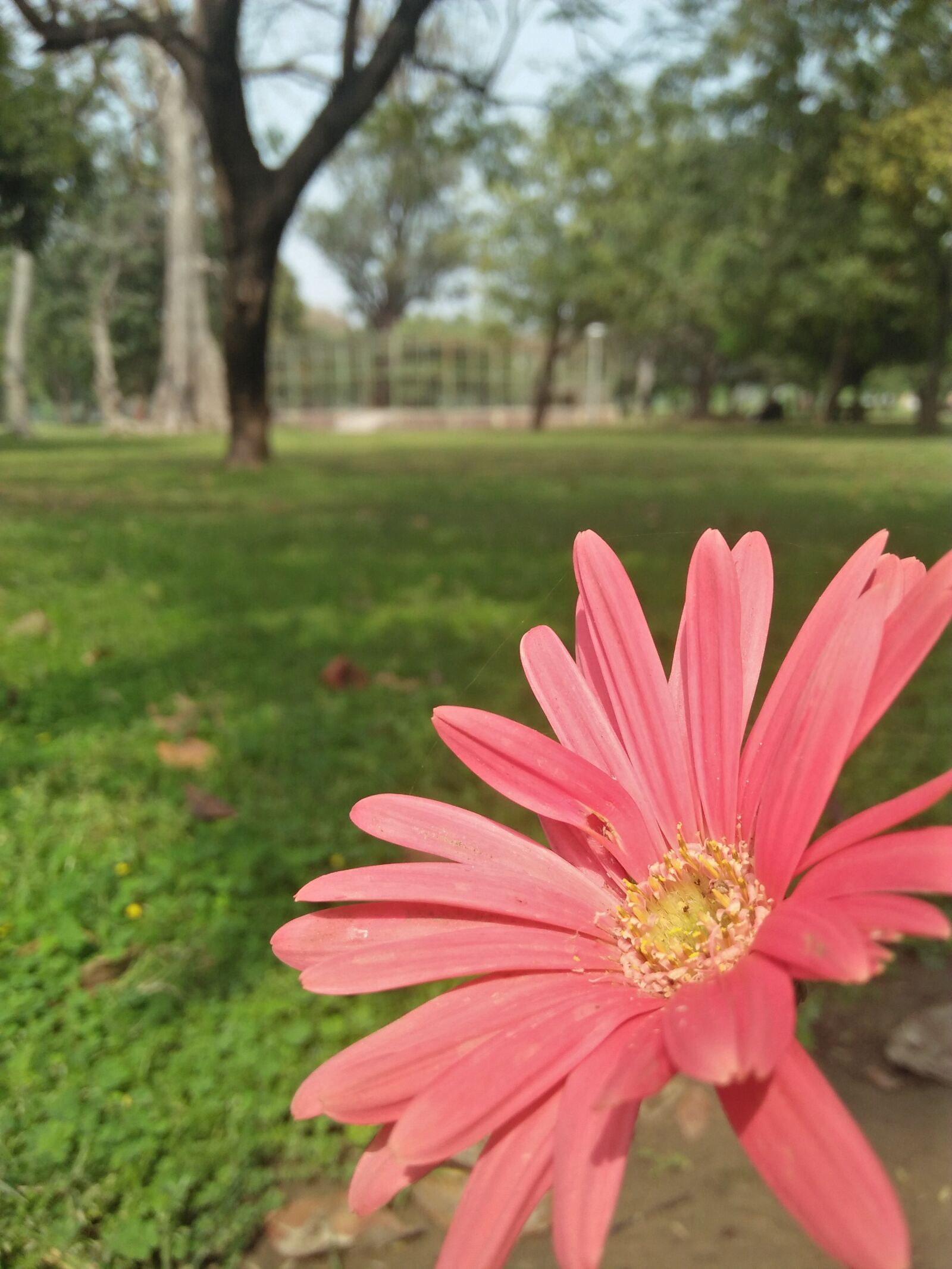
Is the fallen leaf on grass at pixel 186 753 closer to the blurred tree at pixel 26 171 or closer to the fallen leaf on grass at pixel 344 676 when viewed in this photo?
the fallen leaf on grass at pixel 344 676

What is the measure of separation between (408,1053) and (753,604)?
0.26 metres

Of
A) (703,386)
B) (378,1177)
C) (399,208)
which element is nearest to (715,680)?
(378,1177)

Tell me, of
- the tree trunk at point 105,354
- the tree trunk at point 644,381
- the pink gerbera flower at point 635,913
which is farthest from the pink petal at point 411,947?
the tree trunk at point 644,381

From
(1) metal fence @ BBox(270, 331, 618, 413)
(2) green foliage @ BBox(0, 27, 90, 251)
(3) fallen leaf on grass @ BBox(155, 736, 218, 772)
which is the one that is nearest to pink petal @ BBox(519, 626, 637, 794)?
(2) green foliage @ BBox(0, 27, 90, 251)

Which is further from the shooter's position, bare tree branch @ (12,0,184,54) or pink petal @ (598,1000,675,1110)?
bare tree branch @ (12,0,184,54)

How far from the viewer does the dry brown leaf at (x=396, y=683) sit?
3.17 meters

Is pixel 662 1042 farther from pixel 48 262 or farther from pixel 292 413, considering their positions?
pixel 292 413

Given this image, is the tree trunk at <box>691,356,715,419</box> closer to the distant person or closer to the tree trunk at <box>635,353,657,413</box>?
the tree trunk at <box>635,353,657,413</box>

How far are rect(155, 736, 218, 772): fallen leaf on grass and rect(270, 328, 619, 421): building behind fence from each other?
33192 mm

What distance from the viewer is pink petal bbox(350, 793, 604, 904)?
0.44 metres

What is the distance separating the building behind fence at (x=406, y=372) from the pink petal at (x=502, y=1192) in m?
35.5

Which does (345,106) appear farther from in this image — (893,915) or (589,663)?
(893,915)

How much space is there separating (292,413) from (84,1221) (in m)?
35.8

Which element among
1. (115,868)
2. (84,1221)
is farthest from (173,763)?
(84,1221)
